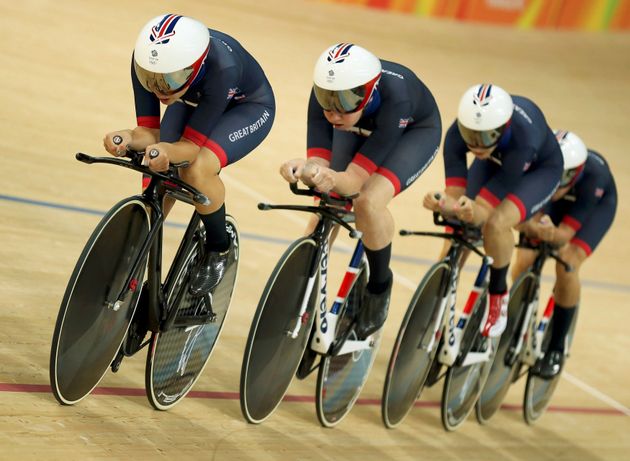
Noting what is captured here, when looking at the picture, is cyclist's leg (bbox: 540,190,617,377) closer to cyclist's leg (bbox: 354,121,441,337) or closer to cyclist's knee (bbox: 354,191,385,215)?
cyclist's leg (bbox: 354,121,441,337)

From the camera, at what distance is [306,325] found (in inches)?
143

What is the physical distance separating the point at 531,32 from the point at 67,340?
1143 cm

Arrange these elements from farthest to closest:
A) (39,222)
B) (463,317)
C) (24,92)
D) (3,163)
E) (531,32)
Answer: (531,32) → (24,92) → (3,163) → (39,222) → (463,317)

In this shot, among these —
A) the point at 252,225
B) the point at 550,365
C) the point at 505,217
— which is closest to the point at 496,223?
the point at 505,217

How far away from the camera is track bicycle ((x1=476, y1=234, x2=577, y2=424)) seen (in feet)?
16.1

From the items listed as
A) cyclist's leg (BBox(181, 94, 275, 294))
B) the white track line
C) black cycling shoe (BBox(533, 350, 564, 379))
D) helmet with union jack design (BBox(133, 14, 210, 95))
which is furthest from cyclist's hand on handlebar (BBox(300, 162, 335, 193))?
A: the white track line

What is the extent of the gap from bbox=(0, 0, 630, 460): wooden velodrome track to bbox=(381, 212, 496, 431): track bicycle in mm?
146

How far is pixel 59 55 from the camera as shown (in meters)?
8.09

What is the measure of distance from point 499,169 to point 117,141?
221 centimetres

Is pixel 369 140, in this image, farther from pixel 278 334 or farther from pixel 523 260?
pixel 523 260

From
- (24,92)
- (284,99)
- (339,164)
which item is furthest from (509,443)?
(284,99)

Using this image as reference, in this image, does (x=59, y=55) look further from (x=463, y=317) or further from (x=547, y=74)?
(x=547, y=74)

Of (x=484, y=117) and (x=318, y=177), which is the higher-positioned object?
(x=484, y=117)

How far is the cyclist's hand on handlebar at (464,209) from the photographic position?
396 cm
